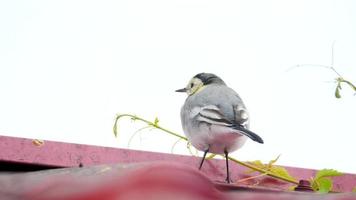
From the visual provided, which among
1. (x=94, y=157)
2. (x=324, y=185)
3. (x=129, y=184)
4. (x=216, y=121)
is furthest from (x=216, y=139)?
(x=129, y=184)

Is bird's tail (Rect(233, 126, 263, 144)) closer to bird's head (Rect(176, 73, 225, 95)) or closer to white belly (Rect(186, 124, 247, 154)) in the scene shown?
white belly (Rect(186, 124, 247, 154))

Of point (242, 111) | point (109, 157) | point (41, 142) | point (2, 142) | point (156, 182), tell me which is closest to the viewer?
point (156, 182)

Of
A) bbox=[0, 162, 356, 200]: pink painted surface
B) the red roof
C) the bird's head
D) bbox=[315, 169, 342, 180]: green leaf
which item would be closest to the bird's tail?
bbox=[315, 169, 342, 180]: green leaf

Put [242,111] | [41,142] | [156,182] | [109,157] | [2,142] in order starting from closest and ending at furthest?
1. [156,182]
2. [2,142]
3. [41,142]
4. [109,157]
5. [242,111]

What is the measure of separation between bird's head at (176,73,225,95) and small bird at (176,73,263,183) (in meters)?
0.30

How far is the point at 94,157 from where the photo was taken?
5.70ft

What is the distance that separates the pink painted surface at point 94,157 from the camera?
1.50 metres

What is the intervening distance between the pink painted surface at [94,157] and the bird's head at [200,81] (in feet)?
2.46

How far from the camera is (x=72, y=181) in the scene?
0.88m

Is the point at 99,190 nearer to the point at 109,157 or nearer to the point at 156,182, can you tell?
the point at 156,182

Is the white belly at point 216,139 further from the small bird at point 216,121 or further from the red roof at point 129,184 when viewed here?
the red roof at point 129,184

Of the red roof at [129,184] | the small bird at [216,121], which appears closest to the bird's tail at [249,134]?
the small bird at [216,121]

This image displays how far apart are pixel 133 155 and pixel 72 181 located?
949 millimetres

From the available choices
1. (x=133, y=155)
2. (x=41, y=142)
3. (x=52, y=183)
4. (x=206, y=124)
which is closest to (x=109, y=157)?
(x=133, y=155)
